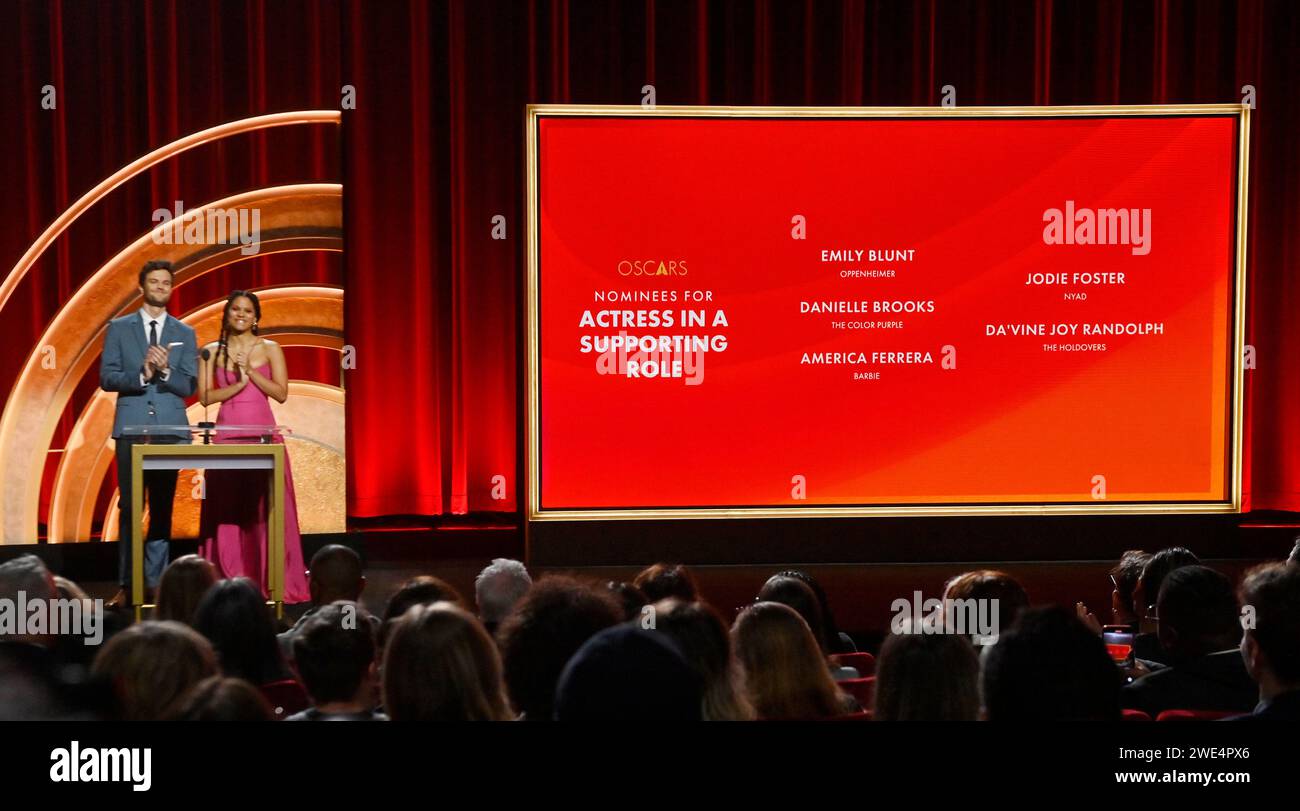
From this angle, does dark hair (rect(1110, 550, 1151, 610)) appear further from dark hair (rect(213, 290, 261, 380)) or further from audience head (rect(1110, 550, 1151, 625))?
dark hair (rect(213, 290, 261, 380))

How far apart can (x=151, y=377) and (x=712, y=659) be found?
12.3ft

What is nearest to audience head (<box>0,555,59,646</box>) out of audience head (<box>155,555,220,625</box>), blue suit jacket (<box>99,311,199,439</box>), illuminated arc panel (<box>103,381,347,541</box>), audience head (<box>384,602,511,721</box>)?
audience head (<box>155,555,220,625</box>)

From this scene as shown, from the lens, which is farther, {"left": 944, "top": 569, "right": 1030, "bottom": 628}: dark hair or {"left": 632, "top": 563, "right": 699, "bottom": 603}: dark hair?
{"left": 632, "top": 563, "right": 699, "bottom": 603}: dark hair

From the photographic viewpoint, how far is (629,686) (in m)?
1.31

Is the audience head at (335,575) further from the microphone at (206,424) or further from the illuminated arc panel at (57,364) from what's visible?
the illuminated arc panel at (57,364)

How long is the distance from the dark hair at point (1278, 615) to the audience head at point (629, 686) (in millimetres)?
1348

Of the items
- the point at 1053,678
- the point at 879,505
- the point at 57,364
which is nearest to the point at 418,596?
the point at 1053,678

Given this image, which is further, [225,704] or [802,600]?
[802,600]

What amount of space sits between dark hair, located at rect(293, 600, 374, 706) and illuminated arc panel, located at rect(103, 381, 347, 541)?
4283mm

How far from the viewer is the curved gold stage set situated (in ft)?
20.8

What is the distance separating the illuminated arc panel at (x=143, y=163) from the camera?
655 centimetres

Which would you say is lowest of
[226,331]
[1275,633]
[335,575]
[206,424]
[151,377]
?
[335,575]

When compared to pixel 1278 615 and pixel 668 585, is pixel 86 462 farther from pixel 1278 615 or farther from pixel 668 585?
pixel 1278 615
